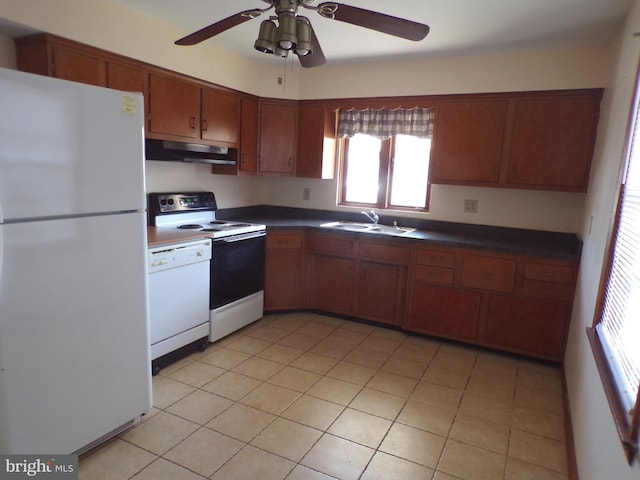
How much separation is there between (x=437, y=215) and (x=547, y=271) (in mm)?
1098

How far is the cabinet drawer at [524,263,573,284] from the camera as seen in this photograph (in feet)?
9.39

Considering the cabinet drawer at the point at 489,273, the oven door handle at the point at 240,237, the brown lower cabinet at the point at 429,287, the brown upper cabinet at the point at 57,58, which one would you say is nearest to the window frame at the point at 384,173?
the brown lower cabinet at the point at 429,287

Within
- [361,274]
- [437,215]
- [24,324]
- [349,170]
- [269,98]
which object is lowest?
[361,274]

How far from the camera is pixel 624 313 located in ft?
4.68

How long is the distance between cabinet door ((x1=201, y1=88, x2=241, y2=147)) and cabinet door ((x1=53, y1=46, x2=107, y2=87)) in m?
0.85

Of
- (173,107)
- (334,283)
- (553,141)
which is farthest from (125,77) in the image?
(553,141)

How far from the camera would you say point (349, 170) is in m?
4.17

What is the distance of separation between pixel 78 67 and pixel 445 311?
3081mm

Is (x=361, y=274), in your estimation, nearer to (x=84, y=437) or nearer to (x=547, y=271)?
(x=547, y=271)

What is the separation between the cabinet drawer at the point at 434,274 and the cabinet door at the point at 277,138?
161 centimetres

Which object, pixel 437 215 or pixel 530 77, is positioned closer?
pixel 530 77

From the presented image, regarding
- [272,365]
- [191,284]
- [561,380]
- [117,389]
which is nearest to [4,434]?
[117,389]

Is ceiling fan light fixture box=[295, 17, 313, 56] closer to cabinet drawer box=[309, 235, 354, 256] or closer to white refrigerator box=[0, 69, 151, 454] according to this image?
white refrigerator box=[0, 69, 151, 454]

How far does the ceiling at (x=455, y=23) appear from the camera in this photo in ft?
7.89
